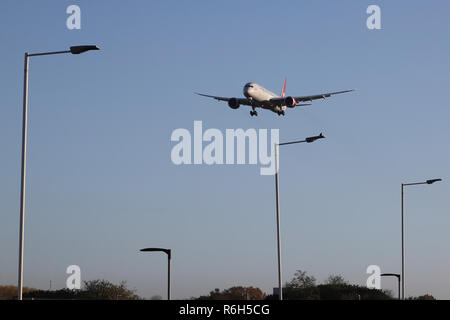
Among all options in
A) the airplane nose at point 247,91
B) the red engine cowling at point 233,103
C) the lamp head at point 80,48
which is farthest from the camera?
the red engine cowling at point 233,103

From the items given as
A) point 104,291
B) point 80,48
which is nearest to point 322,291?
point 104,291

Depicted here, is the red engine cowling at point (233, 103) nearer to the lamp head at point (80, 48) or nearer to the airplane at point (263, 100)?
the airplane at point (263, 100)

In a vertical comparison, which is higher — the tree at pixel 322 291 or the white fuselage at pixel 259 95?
the white fuselage at pixel 259 95

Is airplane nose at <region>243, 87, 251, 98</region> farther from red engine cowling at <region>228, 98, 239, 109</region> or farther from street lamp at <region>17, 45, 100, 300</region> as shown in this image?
street lamp at <region>17, 45, 100, 300</region>

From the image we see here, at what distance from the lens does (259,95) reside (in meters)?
85.8

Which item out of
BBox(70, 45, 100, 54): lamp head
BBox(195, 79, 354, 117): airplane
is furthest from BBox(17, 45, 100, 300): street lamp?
BBox(195, 79, 354, 117): airplane

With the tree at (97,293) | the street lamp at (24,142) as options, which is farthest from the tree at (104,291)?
the street lamp at (24,142)

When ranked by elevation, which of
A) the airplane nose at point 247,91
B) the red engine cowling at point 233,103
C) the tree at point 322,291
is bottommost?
the tree at point 322,291

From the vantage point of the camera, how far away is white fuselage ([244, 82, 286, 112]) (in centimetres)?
8419

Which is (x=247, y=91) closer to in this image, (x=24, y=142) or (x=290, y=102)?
(x=290, y=102)

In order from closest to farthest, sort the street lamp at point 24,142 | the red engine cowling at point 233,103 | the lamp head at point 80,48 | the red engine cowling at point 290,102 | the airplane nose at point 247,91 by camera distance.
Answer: the street lamp at point 24,142 < the lamp head at point 80,48 < the airplane nose at point 247,91 < the red engine cowling at point 233,103 < the red engine cowling at point 290,102

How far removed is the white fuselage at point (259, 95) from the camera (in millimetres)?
84188

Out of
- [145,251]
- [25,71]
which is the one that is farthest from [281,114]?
[25,71]
